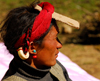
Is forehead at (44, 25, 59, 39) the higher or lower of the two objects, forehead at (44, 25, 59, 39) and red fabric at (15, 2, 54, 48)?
the lower

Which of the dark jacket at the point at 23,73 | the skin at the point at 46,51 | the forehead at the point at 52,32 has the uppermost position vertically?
the forehead at the point at 52,32

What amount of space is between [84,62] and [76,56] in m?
0.31

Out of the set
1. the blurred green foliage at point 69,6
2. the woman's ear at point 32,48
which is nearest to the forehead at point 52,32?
the woman's ear at point 32,48

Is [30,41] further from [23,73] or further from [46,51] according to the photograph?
[23,73]

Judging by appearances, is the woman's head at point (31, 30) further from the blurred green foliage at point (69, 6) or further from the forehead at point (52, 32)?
the blurred green foliage at point (69, 6)

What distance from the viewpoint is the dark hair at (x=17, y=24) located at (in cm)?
173

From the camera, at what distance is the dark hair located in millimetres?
1731

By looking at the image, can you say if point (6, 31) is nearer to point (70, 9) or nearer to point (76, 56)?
point (76, 56)

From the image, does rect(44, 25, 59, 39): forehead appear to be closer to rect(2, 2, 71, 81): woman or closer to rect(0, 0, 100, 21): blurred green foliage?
rect(2, 2, 71, 81): woman

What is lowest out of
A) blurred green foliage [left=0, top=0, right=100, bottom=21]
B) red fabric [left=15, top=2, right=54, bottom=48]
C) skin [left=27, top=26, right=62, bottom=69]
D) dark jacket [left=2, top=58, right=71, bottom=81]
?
blurred green foliage [left=0, top=0, right=100, bottom=21]

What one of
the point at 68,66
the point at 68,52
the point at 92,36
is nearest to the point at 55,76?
the point at 68,66

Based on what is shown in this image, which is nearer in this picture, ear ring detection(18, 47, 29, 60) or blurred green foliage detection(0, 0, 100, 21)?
ear ring detection(18, 47, 29, 60)

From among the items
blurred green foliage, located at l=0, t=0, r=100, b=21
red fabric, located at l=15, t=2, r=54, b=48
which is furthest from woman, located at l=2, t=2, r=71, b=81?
blurred green foliage, located at l=0, t=0, r=100, b=21

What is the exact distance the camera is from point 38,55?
1814 millimetres
